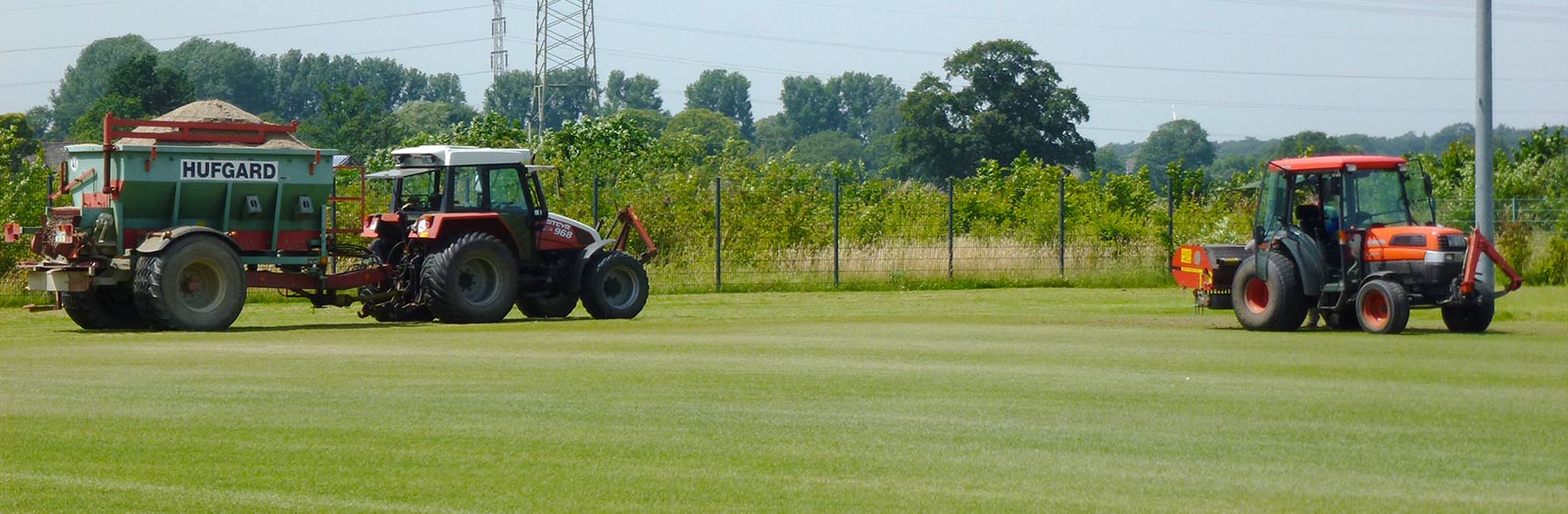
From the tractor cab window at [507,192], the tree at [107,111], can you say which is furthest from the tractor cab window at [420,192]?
the tree at [107,111]

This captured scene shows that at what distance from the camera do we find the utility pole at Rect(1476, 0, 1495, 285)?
21.0m

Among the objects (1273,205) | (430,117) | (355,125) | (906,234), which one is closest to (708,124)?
(430,117)

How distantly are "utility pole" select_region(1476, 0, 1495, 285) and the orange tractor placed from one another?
126 inches

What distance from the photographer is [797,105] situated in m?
183

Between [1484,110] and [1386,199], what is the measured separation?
12.5 ft

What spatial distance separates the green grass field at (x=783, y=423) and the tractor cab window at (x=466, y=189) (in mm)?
3727

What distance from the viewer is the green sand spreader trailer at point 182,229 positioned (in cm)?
1772

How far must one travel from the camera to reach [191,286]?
1802cm

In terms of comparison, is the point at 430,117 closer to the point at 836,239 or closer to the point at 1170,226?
the point at 1170,226

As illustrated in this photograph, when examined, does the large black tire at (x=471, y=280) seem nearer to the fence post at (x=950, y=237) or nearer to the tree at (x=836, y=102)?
the fence post at (x=950, y=237)

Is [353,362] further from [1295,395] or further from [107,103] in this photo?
[107,103]

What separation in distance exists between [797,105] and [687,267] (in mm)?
155920

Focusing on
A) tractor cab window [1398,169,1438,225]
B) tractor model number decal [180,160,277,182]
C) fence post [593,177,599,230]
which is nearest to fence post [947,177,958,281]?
fence post [593,177,599,230]

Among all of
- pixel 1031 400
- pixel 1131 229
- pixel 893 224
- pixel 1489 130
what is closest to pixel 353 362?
pixel 1031 400
